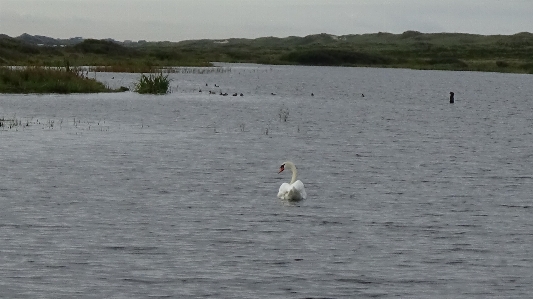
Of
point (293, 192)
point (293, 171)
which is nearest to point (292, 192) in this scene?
point (293, 192)

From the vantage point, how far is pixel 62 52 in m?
126

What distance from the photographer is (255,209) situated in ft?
73.9

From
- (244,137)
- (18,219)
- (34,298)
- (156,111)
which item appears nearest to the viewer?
(34,298)

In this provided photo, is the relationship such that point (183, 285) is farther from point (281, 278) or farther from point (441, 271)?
point (441, 271)

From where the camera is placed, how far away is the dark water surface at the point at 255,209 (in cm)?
1596

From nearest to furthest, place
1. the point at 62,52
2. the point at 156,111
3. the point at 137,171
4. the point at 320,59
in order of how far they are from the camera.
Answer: the point at 137,171 < the point at 156,111 < the point at 62,52 < the point at 320,59

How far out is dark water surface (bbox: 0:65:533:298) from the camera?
52.4 ft

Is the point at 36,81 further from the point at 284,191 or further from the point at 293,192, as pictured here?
the point at 293,192

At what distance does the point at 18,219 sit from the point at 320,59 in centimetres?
14238

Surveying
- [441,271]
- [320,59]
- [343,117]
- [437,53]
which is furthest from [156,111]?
[437,53]

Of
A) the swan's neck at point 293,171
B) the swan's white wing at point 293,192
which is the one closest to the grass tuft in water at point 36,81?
the swan's neck at point 293,171

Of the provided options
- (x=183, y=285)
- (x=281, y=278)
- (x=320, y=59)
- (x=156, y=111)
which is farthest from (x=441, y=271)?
(x=320, y=59)

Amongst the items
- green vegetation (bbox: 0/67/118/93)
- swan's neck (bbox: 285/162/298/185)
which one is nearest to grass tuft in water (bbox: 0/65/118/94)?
green vegetation (bbox: 0/67/118/93)

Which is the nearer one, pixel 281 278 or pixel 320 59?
pixel 281 278
